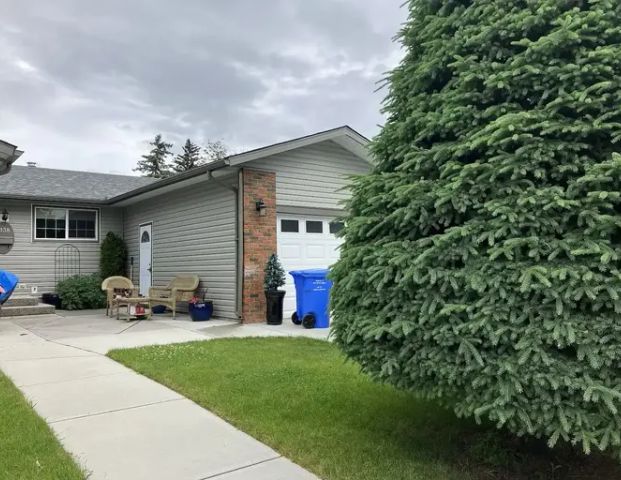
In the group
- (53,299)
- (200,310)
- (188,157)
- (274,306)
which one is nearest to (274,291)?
(274,306)

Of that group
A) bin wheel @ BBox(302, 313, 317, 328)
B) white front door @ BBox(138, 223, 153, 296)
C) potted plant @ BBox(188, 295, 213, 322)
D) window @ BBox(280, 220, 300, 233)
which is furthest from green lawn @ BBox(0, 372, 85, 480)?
white front door @ BBox(138, 223, 153, 296)

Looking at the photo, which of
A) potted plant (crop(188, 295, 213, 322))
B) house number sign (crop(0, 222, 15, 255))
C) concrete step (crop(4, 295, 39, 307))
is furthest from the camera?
house number sign (crop(0, 222, 15, 255))

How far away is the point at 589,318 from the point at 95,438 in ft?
10.9

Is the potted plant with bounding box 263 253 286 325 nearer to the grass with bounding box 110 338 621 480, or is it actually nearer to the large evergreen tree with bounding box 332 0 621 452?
the grass with bounding box 110 338 621 480

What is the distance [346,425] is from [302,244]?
711 cm

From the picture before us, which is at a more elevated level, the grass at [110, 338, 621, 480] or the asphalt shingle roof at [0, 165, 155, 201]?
the asphalt shingle roof at [0, 165, 155, 201]

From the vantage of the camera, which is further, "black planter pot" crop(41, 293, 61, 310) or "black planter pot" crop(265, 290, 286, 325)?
"black planter pot" crop(41, 293, 61, 310)

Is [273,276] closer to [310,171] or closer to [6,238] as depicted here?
[310,171]

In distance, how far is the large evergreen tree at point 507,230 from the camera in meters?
2.11

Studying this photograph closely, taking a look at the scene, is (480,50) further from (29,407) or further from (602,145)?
(29,407)

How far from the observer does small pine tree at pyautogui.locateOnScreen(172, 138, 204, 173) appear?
47.1 meters

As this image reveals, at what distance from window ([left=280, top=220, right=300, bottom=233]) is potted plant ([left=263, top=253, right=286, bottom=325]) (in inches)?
44.6

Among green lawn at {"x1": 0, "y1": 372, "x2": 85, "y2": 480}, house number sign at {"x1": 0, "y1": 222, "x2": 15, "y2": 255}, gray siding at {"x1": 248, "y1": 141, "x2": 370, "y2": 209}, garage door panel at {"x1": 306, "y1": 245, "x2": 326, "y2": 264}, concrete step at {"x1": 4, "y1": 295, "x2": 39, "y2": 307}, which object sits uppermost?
gray siding at {"x1": 248, "y1": 141, "x2": 370, "y2": 209}

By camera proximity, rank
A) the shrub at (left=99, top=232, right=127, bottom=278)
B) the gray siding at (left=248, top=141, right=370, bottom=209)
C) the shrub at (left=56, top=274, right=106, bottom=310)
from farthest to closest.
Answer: the shrub at (left=99, top=232, right=127, bottom=278)
the shrub at (left=56, top=274, right=106, bottom=310)
the gray siding at (left=248, top=141, right=370, bottom=209)
